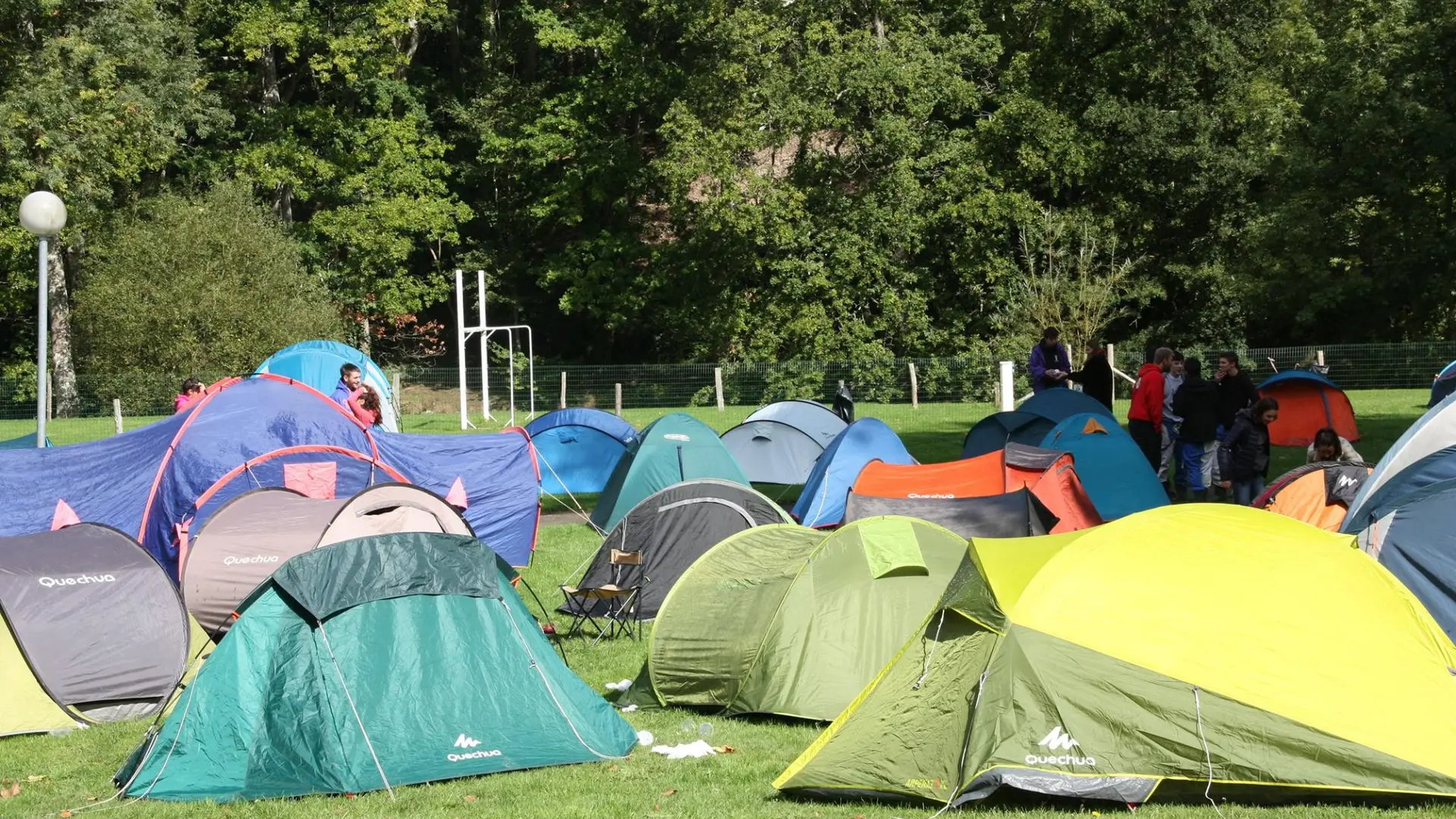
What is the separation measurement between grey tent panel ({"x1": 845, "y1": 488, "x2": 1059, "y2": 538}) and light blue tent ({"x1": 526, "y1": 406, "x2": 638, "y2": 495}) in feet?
26.3

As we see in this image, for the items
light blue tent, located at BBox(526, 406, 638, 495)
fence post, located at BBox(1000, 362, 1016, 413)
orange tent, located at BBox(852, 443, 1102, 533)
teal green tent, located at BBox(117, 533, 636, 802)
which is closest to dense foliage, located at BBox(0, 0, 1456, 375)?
fence post, located at BBox(1000, 362, 1016, 413)

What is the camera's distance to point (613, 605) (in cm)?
1136

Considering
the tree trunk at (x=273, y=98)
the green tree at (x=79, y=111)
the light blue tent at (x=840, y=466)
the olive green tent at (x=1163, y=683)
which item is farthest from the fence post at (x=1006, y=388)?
the tree trunk at (x=273, y=98)

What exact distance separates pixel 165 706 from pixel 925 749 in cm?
470

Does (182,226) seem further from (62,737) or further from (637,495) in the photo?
(62,737)

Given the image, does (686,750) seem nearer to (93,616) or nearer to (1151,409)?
(93,616)

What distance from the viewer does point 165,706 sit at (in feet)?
28.0

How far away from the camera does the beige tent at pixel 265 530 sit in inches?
432

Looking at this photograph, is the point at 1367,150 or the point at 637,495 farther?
the point at 1367,150

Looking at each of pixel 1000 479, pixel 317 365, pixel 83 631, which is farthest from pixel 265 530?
pixel 317 365

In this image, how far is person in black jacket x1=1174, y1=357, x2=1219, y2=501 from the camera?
1427 centimetres

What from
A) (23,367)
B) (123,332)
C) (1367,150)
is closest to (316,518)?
(1367,150)

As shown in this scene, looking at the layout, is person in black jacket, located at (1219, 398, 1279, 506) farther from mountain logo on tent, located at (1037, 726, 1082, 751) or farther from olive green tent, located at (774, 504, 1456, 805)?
mountain logo on tent, located at (1037, 726, 1082, 751)

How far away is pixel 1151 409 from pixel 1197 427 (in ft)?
4.93
